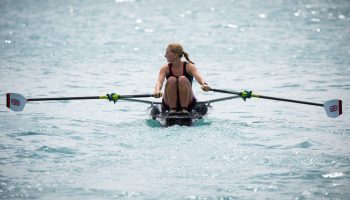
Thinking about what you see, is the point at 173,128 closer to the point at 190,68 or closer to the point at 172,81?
the point at 172,81

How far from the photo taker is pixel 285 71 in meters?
22.3

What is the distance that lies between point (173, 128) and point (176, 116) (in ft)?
0.81

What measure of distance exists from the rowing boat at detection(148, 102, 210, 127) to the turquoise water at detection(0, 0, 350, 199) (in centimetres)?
16

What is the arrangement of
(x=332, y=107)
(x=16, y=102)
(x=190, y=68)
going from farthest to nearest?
1. (x=16, y=102)
2. (x=332, y=107)
3. (x=190, y=68)

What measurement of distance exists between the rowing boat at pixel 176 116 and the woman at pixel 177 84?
0.15 meters

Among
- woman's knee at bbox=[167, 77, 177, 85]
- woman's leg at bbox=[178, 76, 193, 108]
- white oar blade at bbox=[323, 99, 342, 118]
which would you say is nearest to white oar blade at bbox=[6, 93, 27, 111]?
woman's knee at bbox=[167, 77, 177, 85]

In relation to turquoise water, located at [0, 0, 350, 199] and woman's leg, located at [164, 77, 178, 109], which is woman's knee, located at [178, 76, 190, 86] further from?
turquoise water, located at [0, 0, 350, 199]

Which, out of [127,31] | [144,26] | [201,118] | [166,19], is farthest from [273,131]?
[166,19]

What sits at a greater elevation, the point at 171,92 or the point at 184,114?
the point at 171,92

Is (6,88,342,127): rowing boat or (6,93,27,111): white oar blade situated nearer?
(6,88,342,127): rowing boat

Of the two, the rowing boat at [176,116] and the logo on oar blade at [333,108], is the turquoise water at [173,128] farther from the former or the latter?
the logo on oar blade at [333,108]

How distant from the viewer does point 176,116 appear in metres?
11.9

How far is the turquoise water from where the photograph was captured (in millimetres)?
9312

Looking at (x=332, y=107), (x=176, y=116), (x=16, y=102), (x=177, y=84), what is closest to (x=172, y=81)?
(x=177, y=84)
